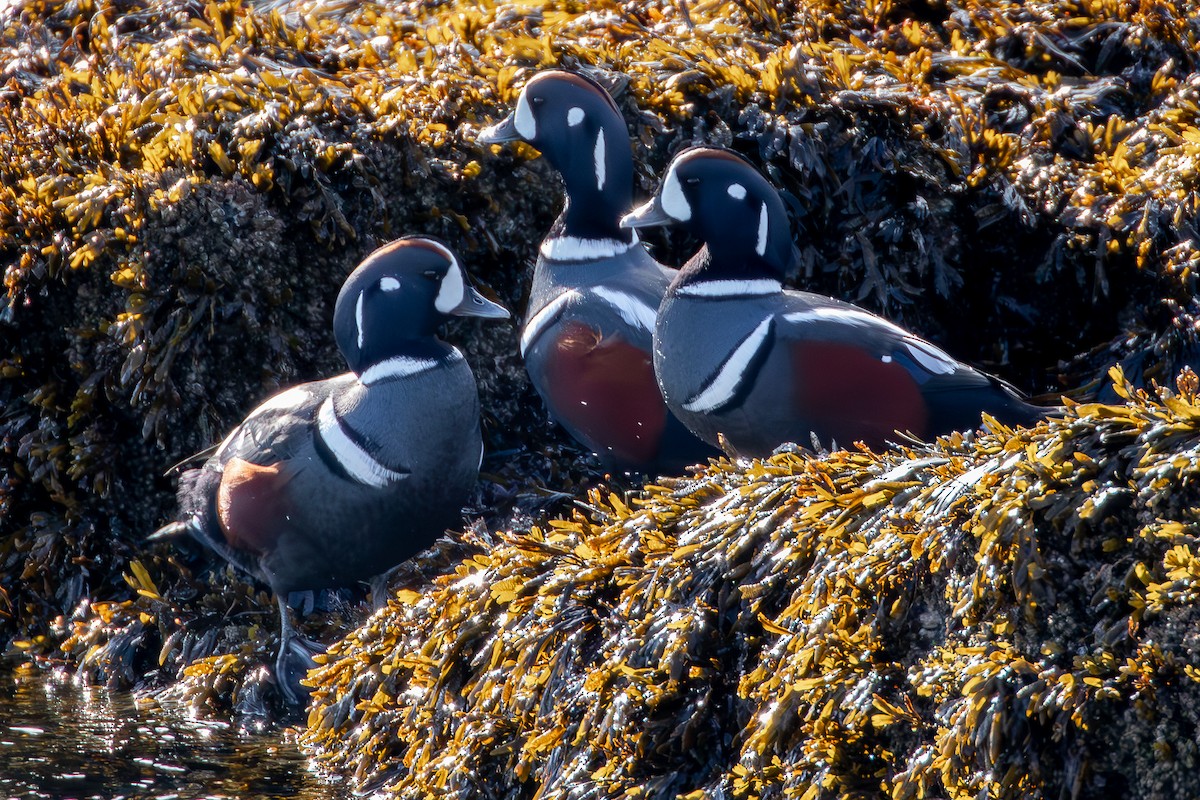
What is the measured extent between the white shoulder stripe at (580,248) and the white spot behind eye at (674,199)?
62 cm

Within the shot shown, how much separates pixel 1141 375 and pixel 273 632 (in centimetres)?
366

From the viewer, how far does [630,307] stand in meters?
5.55

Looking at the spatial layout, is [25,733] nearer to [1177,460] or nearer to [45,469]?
[45,469]

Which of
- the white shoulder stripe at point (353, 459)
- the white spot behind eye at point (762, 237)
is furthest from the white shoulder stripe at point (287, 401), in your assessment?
the white spot behind eye at point (762, 237)

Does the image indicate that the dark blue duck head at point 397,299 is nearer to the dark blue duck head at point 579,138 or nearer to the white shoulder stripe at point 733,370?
the dark blue duck head at point 579,138

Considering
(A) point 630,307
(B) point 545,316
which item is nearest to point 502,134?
(B) point 545,316

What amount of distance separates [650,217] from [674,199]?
0.17 meters

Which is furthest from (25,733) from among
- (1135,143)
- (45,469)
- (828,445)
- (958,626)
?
(1135,143)

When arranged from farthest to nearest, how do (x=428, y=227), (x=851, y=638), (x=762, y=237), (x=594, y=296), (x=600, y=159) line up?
(x=428, y=227)
(x=600, y=159)
(x=594, y=296)
(x=762, y=237)
(x=851, y=638)

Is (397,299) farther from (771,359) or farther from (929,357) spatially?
(929,357)

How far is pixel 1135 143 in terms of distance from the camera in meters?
6.11

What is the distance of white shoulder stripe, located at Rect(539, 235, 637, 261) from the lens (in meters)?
5.70

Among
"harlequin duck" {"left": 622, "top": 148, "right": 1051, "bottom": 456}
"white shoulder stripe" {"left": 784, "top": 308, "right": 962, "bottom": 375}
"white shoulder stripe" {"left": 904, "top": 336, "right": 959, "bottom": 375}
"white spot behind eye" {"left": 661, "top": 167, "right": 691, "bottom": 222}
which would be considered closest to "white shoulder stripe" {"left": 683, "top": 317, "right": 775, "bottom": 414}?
"harlequin duck" {"left": 622, "top": 148, "right": 1051, "bottom": 456}

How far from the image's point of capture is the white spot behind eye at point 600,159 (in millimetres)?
5781
